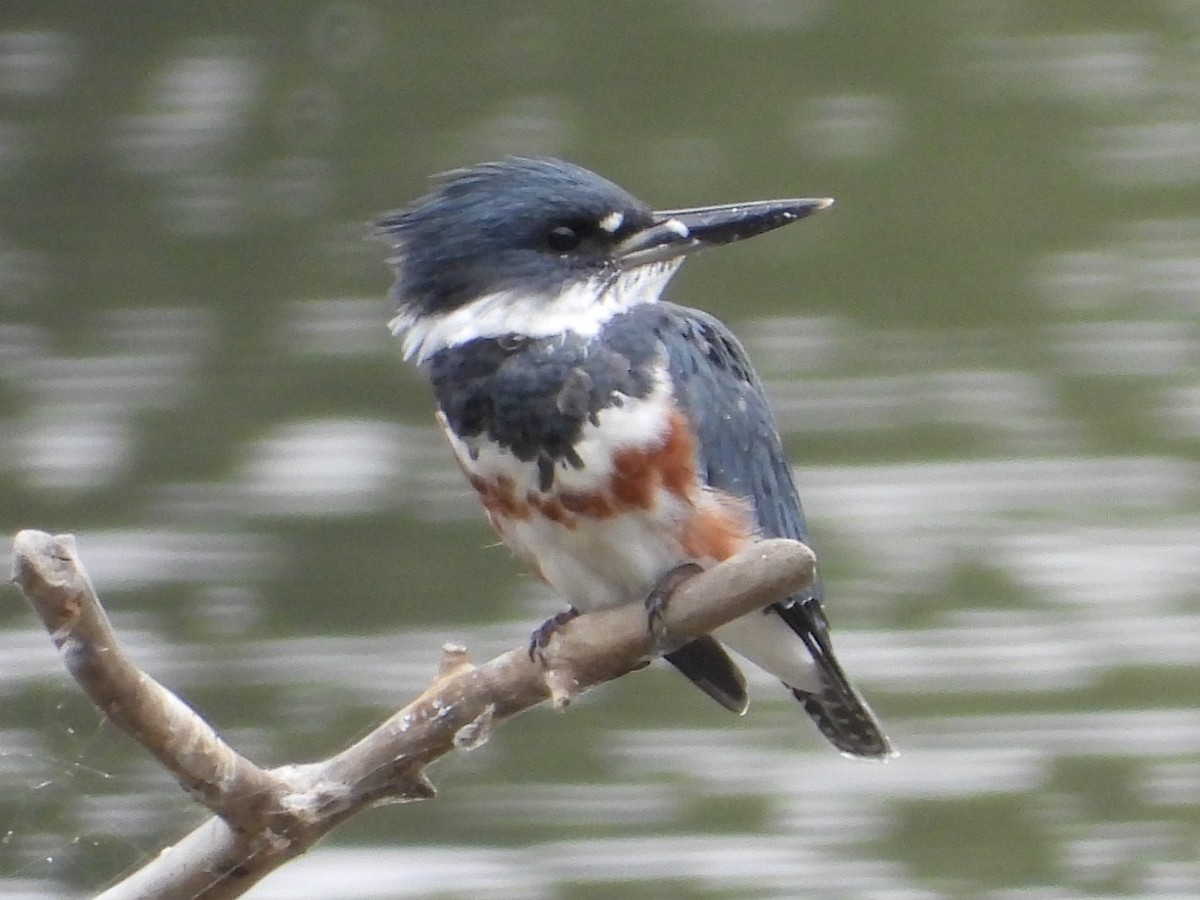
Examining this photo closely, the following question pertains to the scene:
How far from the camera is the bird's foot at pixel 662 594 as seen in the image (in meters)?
2.05

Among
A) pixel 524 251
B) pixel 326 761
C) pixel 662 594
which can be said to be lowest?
pixel 326 761

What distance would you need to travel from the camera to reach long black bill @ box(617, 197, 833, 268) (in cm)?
247

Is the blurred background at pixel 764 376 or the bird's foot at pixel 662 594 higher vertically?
the blurred background at pixel 764 376

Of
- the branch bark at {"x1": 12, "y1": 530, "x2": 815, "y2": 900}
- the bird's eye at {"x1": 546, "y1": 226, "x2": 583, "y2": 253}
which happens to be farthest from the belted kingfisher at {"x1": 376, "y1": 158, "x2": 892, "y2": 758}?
the branch bark at {"x1": 12, "y1": 530, "x2": 815, "y2": 900}

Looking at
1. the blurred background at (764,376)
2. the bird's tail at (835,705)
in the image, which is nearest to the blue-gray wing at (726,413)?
the bird's tail at (835,705)

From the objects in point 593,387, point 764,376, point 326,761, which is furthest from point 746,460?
point 764,376

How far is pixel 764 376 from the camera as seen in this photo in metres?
3.56

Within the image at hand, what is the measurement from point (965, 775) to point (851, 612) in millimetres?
291

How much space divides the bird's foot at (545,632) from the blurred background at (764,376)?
686 mm

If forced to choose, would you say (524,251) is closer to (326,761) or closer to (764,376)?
(326,761)

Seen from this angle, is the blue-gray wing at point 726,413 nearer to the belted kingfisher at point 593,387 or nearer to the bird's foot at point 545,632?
the belted kingfisher at point 593,387

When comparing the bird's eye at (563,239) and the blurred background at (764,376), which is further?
the blurred background at (764,376)

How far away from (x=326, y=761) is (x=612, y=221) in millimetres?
767

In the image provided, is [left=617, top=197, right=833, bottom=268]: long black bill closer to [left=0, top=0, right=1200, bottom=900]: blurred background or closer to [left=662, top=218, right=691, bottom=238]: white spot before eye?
[left=662, top=218, right=691, bottom=238]: white spot before eye
